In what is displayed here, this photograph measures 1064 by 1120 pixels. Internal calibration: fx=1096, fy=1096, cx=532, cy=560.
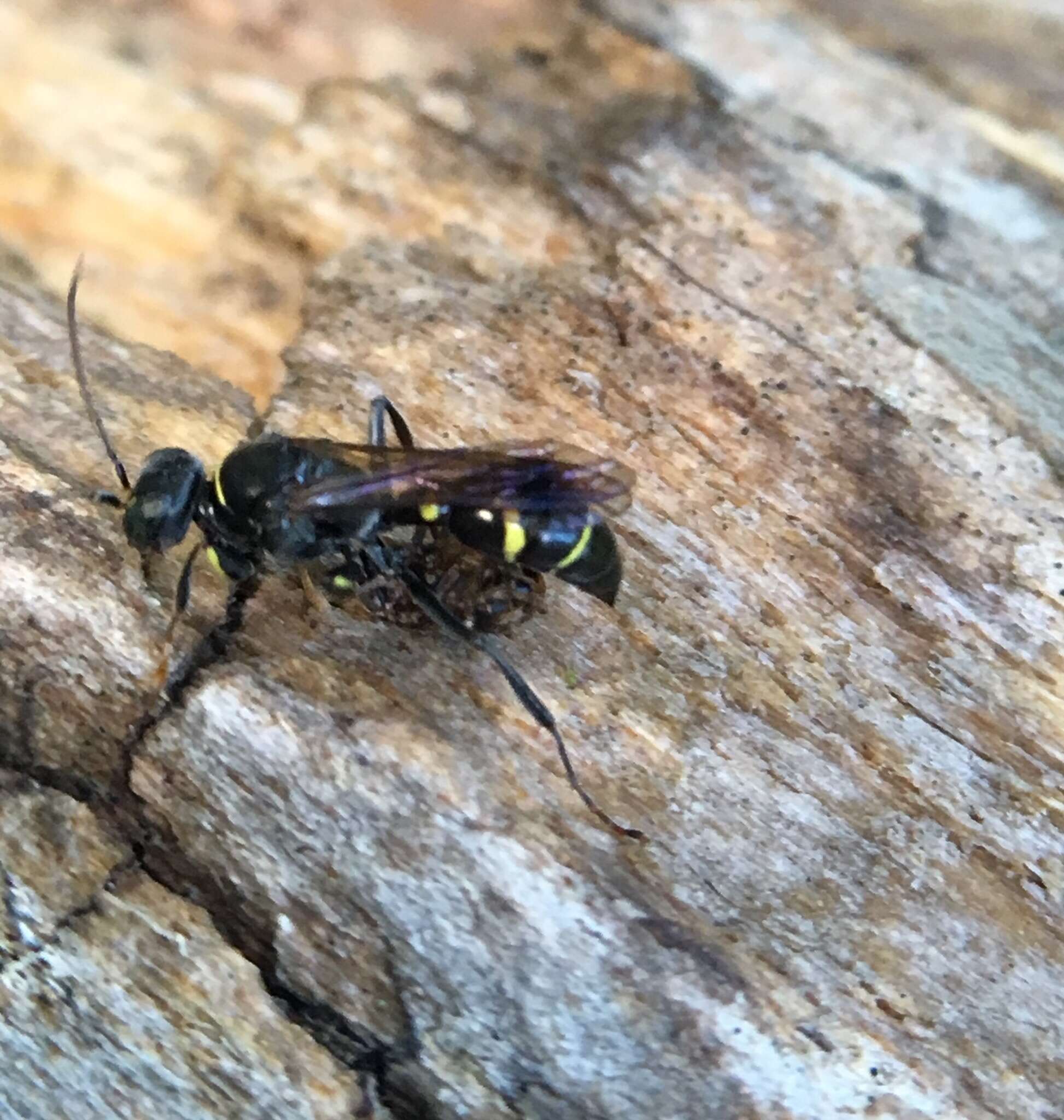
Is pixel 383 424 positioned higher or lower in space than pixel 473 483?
lower

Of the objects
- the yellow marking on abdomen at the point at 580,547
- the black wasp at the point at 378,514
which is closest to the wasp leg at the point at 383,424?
the black wasp at the point at 378,514

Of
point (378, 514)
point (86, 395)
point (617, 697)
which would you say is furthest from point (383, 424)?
point (617, 697)

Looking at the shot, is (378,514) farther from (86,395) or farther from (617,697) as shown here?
(86,395)

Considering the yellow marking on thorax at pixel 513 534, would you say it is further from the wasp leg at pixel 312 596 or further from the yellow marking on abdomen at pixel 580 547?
the wasp leg at pixel 312 596

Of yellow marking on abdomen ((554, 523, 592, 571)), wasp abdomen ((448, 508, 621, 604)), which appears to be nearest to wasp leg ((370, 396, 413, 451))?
wasp abdomen ((448, 508, 621, 604))

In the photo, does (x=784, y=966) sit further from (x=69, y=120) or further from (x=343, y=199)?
(x=69, y=120)

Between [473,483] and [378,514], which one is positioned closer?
[473,483]

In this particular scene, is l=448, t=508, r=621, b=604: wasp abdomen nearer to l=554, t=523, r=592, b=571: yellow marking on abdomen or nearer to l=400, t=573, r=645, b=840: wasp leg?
l=554, t=523, r=592, b=571: yellow marking on abdomen
